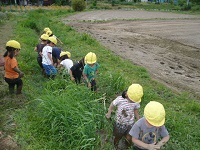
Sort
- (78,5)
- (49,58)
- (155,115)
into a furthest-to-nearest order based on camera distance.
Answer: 1. (78,5)
2. (49,58)
3. (155,115)

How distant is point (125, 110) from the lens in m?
3.78

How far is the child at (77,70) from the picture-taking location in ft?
18.0

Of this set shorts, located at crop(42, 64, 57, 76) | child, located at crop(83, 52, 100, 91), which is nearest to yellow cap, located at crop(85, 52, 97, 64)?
child, located at crop(83, 52, 100, 91)

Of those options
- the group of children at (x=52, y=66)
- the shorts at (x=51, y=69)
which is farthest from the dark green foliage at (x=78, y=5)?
the shorts at (x=51, y=69)

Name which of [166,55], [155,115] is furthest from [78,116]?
[166,55]

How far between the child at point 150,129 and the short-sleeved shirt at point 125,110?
2.03 feet

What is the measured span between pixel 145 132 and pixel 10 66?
10.7 feet

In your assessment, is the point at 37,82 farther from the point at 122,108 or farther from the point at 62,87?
the point at 122,108

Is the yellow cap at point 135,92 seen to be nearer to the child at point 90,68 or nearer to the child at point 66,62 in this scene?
the child at point 90,68

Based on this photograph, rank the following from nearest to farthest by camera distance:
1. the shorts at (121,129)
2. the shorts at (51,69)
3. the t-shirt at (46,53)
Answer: the shorts at (121,129), the t-shirt at (46,53), the shorts at (51,69)

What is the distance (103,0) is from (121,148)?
63074mm

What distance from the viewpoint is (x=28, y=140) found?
389 cm

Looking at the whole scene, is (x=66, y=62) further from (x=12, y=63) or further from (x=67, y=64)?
(x=12, y=63)

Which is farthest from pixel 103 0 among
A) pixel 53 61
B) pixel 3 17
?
pixel 53 61
